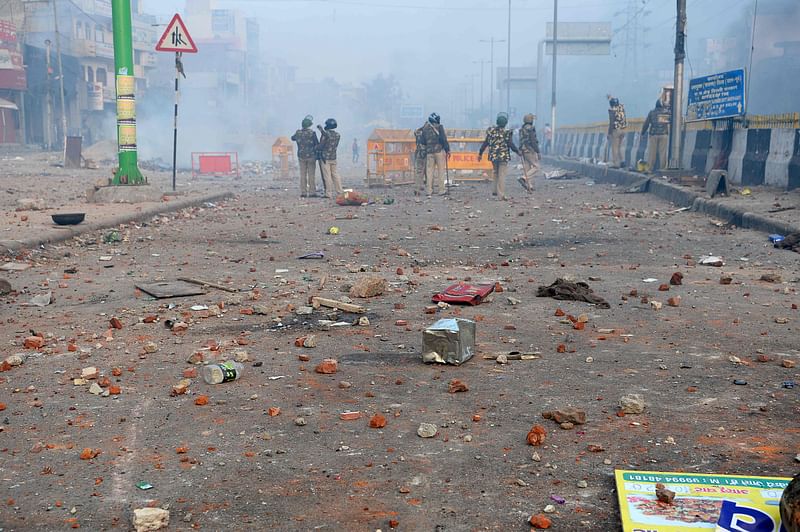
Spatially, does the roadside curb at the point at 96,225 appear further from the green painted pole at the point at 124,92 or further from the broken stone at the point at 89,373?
the broken stone at the point at 89,373

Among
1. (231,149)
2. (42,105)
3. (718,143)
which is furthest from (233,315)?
(42,105)

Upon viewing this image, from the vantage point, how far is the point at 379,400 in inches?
168

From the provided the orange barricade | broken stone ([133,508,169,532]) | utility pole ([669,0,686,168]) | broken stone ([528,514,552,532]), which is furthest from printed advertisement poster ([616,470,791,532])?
the orange barricade

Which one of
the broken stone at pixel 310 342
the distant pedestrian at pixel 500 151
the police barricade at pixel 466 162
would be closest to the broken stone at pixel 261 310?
the broken stone at pixel 310 342

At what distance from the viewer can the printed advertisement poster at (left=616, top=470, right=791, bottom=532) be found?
2.84 metres

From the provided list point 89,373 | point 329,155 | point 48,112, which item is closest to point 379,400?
point 89,373

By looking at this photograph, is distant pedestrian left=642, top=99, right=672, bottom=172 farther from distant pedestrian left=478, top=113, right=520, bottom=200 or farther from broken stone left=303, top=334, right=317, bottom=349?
broken stone left=303, top=334, right=317, bottom=349

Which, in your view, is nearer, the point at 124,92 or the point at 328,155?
the point at 124,92

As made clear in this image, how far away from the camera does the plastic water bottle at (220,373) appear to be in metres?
4.53

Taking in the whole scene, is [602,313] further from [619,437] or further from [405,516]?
[405,516]

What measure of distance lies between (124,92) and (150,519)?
1334cm

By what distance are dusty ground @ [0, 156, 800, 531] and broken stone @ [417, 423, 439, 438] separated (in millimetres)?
41

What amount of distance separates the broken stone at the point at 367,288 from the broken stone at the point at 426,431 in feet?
10.1

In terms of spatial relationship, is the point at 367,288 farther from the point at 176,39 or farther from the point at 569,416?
the point at 176,39
